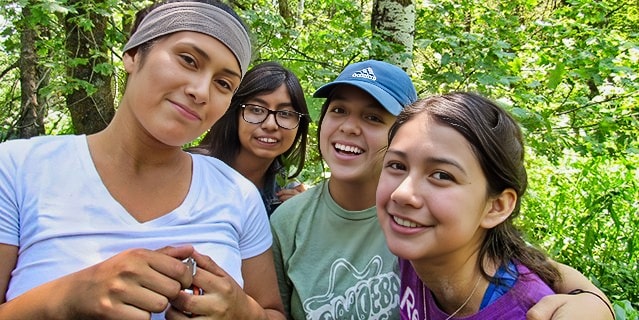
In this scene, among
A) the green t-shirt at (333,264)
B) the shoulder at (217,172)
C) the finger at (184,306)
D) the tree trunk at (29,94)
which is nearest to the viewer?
the finger at (184,306)

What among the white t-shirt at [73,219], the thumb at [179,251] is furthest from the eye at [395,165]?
the thumb at [179,251]

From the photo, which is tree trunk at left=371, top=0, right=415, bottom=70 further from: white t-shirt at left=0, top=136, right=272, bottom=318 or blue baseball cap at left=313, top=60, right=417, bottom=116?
white t-shirt at left=0, top=136, right=272, bottom=318

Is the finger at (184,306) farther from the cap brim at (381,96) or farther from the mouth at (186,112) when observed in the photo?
the cap brim at (381,96)

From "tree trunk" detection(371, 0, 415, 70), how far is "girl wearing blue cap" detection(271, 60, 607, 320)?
1.85 m

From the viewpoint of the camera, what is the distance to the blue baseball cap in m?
1.84

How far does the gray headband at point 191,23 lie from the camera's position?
4.93 feet

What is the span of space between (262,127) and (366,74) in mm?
949

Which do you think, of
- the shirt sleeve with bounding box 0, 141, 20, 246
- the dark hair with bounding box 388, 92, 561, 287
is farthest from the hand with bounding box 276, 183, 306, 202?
the shirt sleeve with bounding box 0, 141, 20, 246

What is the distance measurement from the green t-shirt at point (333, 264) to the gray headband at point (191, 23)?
0.72 metres

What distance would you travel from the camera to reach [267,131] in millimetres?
2703

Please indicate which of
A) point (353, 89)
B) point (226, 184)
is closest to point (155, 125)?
point (226, 184)

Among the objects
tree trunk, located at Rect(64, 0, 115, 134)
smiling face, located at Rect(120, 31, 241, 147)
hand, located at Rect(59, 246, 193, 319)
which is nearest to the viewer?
hand, located at Rect(59, 246, 193, 319)

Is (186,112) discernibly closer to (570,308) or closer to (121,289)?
(121,289)

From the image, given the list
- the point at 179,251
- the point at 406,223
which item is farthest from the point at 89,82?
the point at 406,223
